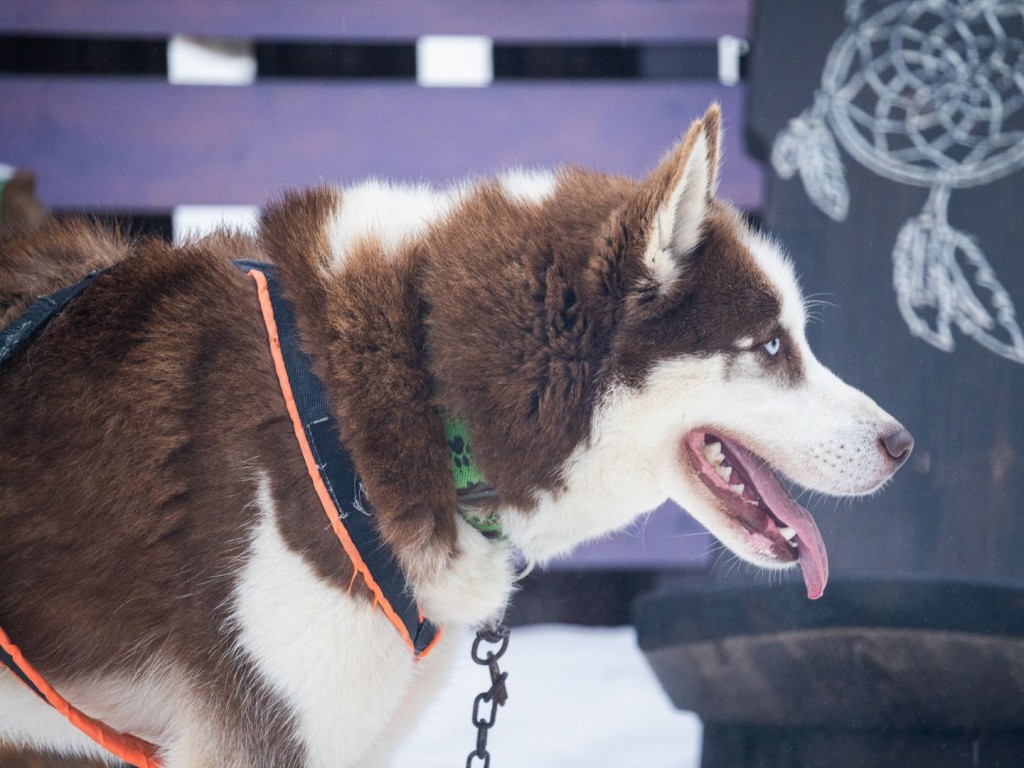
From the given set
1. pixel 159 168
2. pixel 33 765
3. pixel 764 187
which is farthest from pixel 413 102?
pixel 33 765

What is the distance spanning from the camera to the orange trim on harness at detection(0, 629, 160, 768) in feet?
4.74

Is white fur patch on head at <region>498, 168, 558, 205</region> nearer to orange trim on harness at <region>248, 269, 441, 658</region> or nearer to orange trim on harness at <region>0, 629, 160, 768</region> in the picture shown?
orange trim on harness at <region>248, 269, 441, 658</region>

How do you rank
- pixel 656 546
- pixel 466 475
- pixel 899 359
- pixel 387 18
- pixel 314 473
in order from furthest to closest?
pixel 656 546 < pixel 387 18 < pixel 899 359 < pixel 466 475 < pixel 314 473

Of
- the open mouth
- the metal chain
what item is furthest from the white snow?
the open mouth

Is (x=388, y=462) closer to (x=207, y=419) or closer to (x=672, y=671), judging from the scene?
(x=207, y=419)

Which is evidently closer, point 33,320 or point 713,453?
point 33,320

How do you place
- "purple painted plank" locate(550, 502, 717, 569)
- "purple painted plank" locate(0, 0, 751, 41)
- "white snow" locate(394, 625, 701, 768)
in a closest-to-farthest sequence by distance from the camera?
"white snow" locate(394, 625, 701, 768) → "purple painted plank" locate(0, 0, 751, 41) → "purple painted plank" locate(550, 502, 717, 569)

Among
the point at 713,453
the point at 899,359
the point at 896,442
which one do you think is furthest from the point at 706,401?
the point at 899,359

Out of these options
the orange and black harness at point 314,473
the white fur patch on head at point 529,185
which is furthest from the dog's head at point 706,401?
the orange and black harness at point 314,473

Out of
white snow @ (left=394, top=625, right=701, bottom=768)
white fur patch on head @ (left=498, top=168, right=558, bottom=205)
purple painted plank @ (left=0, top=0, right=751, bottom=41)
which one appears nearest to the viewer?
white fur patch on head @ (left=498, top=168, right=558, bottom=205)

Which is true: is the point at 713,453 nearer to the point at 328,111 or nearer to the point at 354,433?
the point at 354,433

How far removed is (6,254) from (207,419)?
57cm

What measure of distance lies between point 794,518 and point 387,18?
212cm

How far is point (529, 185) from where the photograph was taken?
169cm
